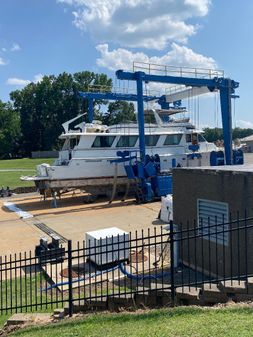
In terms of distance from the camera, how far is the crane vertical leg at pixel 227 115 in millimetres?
21969

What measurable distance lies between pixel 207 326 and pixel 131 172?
52.7 ft

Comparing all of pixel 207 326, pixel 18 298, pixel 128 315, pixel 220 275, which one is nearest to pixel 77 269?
pixel 18 298

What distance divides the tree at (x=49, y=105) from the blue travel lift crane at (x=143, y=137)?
58.2 metres

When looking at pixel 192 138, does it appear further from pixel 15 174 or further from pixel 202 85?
pixel 15 174

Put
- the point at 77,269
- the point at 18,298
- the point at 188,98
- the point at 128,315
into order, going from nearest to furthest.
Answer: 1. the point at 128,315
2. the point at 18,298
3. the point at 77,269
4. the point at 188,98

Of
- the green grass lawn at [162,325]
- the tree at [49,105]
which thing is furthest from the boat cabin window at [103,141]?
the tree at [49,105]

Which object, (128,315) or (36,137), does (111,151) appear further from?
(36,137)

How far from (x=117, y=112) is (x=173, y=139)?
52.7 metres

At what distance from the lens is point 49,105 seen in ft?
268

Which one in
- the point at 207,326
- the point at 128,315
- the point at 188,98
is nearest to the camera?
the point at 207,326

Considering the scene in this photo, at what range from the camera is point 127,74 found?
19.7 meters

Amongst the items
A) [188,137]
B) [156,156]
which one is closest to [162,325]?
[156,156]

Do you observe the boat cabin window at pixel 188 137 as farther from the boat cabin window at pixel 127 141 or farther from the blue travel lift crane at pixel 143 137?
the boat cabin window at pixel 127 141

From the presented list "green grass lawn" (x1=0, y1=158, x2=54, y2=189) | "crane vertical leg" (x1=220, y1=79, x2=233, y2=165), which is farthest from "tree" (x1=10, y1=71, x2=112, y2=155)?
"crane vertical leg" (x1=220, y1=79, x2=233, y2=165)
